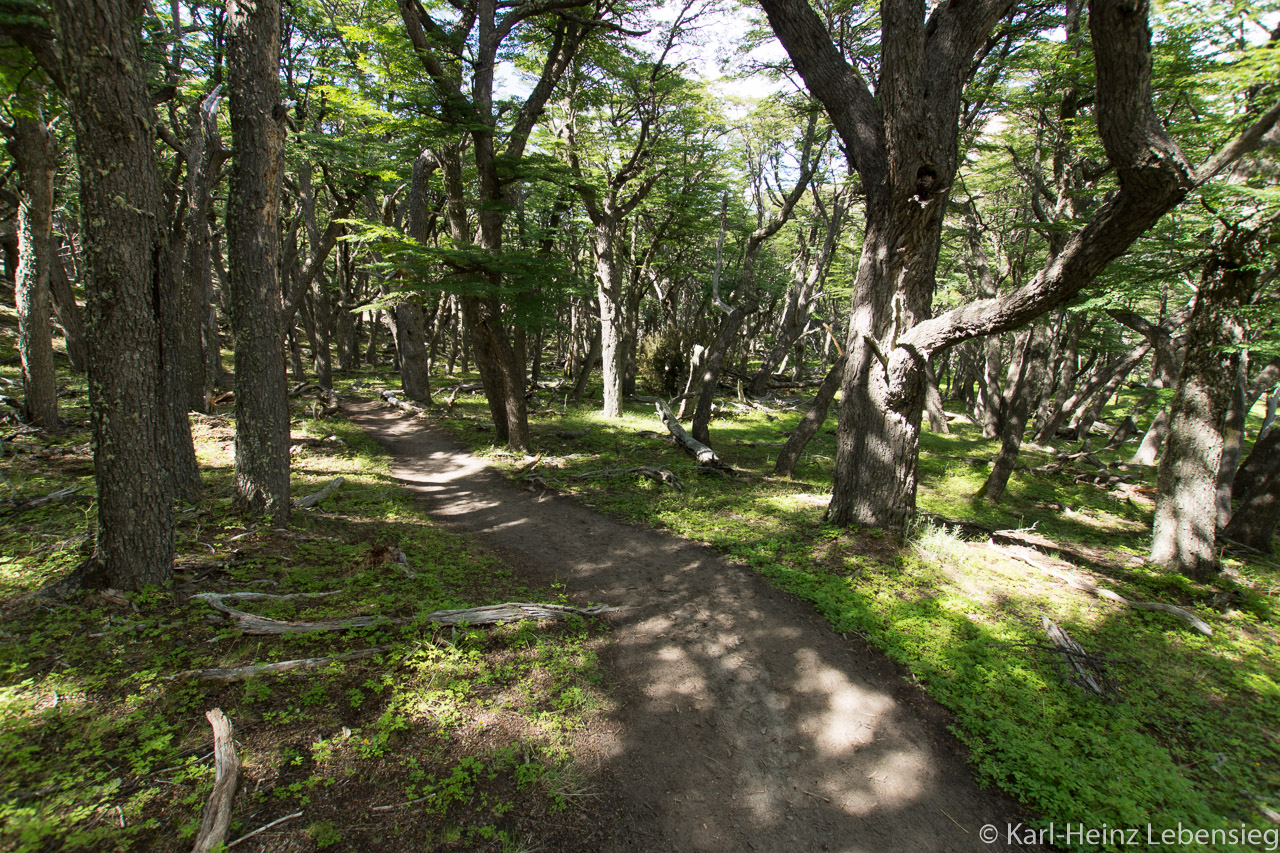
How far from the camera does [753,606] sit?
17.2 feet

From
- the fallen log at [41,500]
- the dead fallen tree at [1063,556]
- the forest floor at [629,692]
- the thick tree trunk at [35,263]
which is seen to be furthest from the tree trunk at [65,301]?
the dead fallen tree at [1063,556]

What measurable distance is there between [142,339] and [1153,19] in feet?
46.9

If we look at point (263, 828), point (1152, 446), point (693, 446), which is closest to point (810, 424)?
point (693, 446)

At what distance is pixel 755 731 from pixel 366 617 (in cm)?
316

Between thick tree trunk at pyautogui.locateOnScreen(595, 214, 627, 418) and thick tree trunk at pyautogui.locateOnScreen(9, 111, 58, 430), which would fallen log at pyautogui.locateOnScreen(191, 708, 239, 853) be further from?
thick tree trunk at pyautogui.locateOnScreen(595, 214, 627, 418)

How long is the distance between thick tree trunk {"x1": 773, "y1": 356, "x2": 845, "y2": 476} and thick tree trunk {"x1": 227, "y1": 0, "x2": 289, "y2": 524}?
799 cm

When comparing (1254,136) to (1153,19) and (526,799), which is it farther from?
(526,799)

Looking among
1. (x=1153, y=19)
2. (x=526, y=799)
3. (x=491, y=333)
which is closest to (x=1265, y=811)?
(x=526, y=799)

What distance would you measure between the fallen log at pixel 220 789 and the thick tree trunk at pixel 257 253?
3.53m

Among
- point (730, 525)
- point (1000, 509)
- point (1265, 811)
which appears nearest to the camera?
point (1265, 811)

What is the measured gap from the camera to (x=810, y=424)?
9.88m

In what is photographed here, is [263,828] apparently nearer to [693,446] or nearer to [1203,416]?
[693,446]

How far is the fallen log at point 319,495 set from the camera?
6.78 meters

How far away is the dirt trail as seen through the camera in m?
3.07
